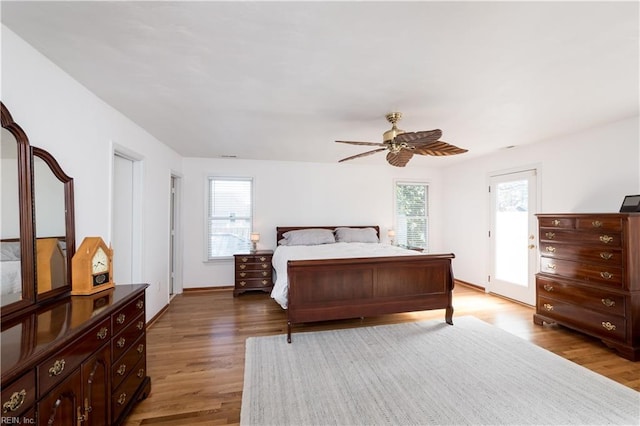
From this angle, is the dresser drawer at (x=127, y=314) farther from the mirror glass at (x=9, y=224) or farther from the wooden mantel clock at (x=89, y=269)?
the mirror glass at (x=9, y=224)

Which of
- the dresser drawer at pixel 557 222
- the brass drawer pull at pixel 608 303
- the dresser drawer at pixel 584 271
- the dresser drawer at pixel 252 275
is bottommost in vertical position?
the dresser drawer at pixel 252 275

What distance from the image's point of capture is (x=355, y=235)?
16.4 ft

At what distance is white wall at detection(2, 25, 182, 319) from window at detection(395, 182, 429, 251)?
4474mm

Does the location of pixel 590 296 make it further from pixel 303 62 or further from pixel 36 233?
pixel 36 233

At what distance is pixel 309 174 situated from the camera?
526 centimetres

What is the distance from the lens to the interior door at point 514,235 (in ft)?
13.0

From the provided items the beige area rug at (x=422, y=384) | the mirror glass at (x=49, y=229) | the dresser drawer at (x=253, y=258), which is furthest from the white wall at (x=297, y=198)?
the mirror glass at (x=49, y=229)

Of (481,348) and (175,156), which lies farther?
(175,156)

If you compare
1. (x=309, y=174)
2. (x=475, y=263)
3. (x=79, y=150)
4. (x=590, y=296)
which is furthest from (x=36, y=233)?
(x=475, y=263)

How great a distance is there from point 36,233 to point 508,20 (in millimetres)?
2848

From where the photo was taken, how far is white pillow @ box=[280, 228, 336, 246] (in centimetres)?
468

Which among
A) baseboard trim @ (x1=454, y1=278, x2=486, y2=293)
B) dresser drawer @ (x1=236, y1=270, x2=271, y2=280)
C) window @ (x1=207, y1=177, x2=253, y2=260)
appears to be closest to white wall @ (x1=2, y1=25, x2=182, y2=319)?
dresser drawer @ (x1=236, y1=270, x2=271, y2=280)

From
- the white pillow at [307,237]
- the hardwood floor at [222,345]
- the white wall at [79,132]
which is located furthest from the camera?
the white pillow at [307,237]

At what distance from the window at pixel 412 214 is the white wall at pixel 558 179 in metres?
0.56
